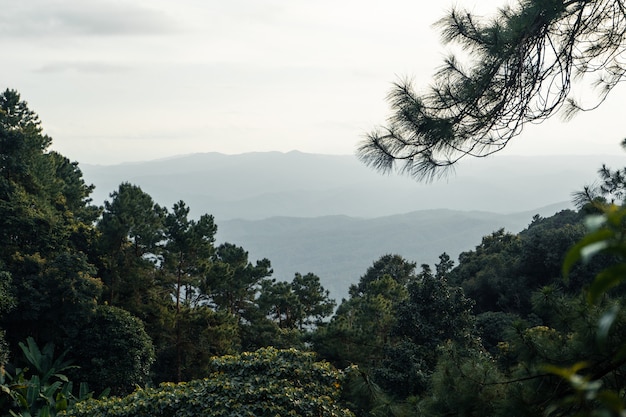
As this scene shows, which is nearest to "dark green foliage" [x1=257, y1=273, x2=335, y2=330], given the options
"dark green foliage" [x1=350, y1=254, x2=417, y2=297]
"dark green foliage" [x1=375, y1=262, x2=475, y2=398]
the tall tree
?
"dark green foliage" [x1=350, y1=254, x2=417, y2=297]

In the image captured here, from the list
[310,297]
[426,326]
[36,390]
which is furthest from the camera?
[310,297]

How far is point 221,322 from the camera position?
17.5 m

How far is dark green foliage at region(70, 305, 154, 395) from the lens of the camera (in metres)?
14.9

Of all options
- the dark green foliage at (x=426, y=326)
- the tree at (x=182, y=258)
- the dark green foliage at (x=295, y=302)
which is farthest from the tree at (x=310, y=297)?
the dark green foliage at (x=426, y=326)

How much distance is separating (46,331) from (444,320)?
9.42 m

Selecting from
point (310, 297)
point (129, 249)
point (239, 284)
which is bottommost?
point (310, 297)

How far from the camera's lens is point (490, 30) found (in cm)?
589

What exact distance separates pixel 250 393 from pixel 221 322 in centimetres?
1017

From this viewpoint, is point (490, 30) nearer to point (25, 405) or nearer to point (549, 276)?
point (25, 405)

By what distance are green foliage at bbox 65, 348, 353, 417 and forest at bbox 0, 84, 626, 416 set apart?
0.07 feet

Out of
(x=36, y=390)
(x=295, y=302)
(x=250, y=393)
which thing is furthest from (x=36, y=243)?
(x=250, y=393)

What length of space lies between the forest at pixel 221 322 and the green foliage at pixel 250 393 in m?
0.02

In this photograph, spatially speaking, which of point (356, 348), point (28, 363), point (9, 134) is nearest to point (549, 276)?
point (356, 348)

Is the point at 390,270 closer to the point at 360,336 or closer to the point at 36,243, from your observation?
the point at 360,336
